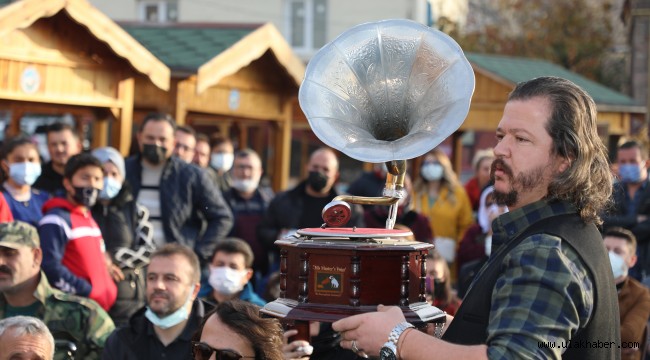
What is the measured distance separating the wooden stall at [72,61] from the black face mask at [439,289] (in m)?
3.97

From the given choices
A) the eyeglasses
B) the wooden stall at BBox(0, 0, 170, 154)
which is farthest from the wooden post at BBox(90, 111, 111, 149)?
the eyeglasses

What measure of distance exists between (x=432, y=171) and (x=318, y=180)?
1.72 metres

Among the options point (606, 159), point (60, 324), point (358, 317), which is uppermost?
point (606, 159)

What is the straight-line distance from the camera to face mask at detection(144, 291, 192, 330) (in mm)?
6215

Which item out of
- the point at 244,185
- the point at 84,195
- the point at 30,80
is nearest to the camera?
the point at 84,195

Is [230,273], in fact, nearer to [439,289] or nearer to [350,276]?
[439,289]

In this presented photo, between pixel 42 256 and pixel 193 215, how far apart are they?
5.67ft

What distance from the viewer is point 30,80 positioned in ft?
31.1

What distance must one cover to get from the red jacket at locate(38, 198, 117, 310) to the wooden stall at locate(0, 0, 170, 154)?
2.18 metres

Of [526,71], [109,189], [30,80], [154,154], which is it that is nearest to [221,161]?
[30,80]

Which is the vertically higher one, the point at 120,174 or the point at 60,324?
the point at 120,174

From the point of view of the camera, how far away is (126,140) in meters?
10.6

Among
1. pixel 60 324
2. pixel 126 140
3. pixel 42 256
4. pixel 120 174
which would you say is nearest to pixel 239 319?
pixel 60 324

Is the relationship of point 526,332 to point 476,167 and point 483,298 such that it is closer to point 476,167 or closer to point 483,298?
point 483,298
